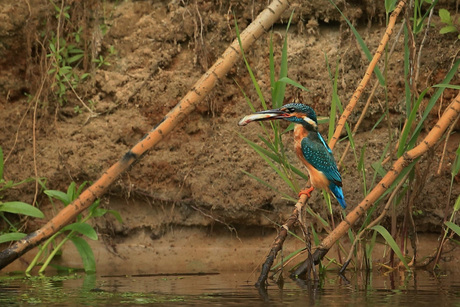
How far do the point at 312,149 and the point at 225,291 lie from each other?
3.33 feet

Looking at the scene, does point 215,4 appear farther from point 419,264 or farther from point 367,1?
point 419,264

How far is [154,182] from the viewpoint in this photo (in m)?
5.95

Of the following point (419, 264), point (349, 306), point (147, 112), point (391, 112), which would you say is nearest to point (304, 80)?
point (391, 112)

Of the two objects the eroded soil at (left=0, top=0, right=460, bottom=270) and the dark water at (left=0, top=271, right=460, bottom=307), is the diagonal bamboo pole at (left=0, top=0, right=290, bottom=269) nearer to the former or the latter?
the dark water at (left=0, top=271, right=460, bottom=307)

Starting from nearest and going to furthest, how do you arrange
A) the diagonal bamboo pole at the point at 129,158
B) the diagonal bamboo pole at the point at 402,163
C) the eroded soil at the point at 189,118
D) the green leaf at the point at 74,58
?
the diagonal bamboo pole at the point at 402,163 < the diagonal bamboo pole at the point at 129,158 < the eroded soil at the point at 189,118 < the green leaf at the point at 74,58

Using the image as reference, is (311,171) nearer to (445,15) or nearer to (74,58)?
(445,15)

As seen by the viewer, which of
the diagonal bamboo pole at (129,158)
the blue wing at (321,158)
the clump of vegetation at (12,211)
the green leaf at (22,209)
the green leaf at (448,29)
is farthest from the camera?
the green leaf at (448,29)

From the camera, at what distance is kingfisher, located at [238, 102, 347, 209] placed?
13.8 ft

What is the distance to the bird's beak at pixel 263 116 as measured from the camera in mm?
4043

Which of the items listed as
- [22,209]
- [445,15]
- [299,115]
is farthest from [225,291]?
[445,15]

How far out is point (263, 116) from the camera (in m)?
4.05

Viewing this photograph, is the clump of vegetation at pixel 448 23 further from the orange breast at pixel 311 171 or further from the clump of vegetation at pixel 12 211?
the clump of vegetation at pixel 12 211

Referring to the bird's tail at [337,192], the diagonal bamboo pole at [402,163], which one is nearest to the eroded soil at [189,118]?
the bird's tail at [337,192]

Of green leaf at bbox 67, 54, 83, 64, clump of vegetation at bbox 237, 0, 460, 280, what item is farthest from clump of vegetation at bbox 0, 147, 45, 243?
clump of vegetation at bbox 237, 0, 460, 280
